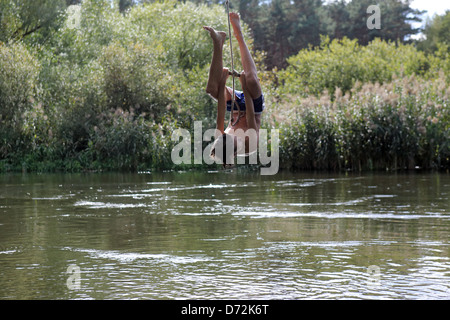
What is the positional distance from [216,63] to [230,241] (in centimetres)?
642

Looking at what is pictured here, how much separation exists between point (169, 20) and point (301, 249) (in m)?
38.9

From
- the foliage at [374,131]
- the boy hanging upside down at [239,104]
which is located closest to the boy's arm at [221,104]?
the boy hanging upside down at [239,104]

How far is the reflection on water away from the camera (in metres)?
10.4

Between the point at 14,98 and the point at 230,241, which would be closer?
the point at 230,241

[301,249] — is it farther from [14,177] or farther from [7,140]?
[7,140]

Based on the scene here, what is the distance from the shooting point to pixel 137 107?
3744 cm

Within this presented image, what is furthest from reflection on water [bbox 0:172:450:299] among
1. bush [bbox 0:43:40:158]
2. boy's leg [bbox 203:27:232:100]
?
bush [bbox 0:43:40:158]

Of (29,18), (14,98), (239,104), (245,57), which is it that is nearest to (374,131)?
(14,98)

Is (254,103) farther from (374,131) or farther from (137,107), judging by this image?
(137,107)

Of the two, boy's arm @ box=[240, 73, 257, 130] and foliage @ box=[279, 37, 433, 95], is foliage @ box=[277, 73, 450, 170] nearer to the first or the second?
foliage @ box=[279, 37, 433, 95]

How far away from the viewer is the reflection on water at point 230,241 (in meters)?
10.4

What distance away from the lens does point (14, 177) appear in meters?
31.9

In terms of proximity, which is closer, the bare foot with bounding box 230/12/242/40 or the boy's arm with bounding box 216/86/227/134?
the bare foot with bounding box 230/12/242/40

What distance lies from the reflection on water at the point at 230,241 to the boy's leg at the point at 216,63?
2.61 m
